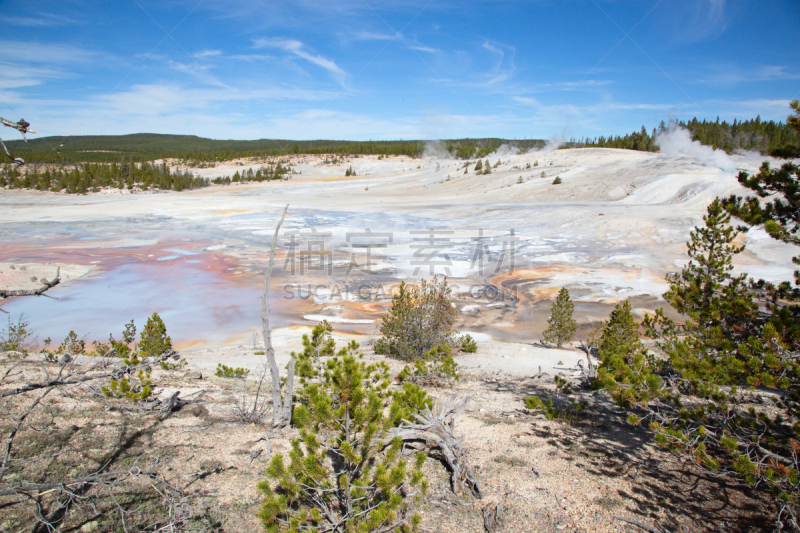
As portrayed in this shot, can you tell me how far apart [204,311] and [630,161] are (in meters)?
34.3

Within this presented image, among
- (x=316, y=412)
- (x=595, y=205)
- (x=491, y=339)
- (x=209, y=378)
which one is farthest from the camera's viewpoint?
(x=595, y=205)

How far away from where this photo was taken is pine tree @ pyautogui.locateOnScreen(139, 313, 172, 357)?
814 cm

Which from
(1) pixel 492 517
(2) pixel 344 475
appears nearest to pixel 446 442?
(1) pixel 492 517

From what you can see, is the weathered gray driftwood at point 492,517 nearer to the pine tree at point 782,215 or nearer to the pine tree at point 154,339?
the pine tree at point 782,215

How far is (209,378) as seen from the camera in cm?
724

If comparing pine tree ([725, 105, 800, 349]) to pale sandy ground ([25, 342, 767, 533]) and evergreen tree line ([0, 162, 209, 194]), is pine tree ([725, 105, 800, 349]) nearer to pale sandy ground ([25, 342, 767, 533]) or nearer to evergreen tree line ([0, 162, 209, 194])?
pale sandy ground ([25, 342, 767, 533])

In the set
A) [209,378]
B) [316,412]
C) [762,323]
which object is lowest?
[209,378]

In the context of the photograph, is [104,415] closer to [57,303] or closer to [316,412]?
[316,412]

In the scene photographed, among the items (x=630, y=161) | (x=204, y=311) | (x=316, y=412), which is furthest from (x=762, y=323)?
(x=630, y=161)

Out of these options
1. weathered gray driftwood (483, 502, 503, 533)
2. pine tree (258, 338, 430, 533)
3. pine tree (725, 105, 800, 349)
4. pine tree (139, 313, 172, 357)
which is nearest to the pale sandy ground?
weathered gray driftwood (483, 502, 503, 533)

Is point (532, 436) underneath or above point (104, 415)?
underneath

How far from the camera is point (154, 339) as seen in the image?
8250 mm

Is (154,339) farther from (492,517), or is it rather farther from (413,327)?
(492,517)

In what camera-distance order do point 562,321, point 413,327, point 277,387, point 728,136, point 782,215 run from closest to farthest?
point 782,215
point 277,387
point 413,327
point 562,321
point 728,136
